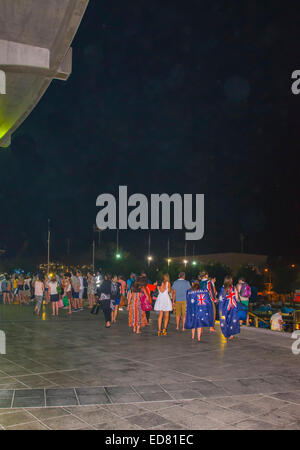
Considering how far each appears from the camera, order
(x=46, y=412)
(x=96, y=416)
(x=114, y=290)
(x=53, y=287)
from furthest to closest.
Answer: (x=53, y=287)
(x=114, y=290)
(x=46, y=412)
(x=96, y=416)

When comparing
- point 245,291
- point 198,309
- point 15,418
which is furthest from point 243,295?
point 15,418

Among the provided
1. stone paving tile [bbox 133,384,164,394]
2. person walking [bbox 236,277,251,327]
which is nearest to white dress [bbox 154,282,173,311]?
person walking [bbox 236,277,251,327]

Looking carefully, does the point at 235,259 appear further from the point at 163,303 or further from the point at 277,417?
the point at 277,417

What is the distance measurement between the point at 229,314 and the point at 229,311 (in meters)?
0.08

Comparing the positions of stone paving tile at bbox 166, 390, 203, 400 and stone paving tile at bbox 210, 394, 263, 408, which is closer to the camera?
stone paving tile at bbox 210, 394, 263, 408

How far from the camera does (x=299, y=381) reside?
6836 millimetres

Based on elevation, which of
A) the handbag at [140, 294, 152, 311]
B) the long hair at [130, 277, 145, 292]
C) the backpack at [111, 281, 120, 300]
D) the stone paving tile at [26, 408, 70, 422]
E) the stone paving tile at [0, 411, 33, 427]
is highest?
the long hair at [130, 277, 145, 292]

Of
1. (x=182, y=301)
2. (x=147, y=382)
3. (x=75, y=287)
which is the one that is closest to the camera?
(x=147, y=382)

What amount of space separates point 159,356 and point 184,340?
2356 millimetres

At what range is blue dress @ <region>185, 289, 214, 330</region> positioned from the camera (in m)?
10.9

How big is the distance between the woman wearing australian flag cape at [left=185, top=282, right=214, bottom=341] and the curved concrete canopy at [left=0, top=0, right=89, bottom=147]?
8.99 meters

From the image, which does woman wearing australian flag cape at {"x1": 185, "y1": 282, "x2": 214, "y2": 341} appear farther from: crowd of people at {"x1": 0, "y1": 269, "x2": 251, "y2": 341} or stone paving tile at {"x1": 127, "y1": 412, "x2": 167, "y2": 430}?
stone paving tile at {"x1": 127, "y1": 412, "x2": 167, "y2": 430}

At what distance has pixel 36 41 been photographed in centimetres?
1455

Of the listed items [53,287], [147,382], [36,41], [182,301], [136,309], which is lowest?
[147,382]
